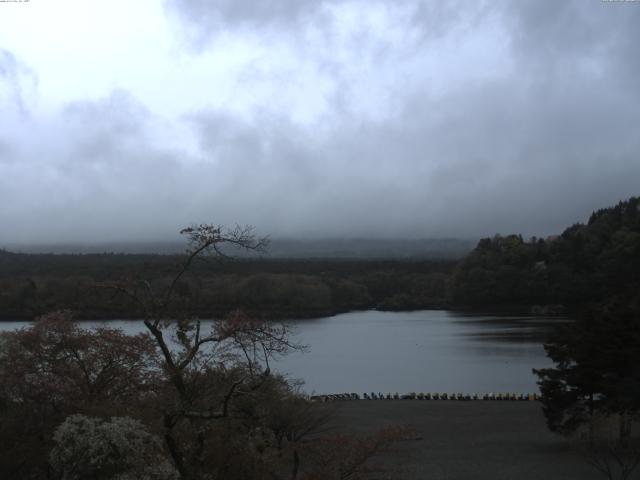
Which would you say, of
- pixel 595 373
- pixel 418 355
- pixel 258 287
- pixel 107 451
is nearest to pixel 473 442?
pixel 595 373

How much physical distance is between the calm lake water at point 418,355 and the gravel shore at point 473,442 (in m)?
4.74

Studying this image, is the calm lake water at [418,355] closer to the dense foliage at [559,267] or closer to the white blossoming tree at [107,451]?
the dense foliage at [559,267]

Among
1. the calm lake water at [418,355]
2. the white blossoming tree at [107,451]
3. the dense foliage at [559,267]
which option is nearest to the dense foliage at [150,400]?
the white blossoming tree at [107,451]

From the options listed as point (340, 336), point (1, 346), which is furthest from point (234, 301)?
point (1, 346)

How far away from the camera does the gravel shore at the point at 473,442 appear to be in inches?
653

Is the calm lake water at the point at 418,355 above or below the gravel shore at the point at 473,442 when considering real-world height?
below

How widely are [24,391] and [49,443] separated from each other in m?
1.01

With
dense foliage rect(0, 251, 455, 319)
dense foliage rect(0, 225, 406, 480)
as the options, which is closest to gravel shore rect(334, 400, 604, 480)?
dense foliage rect(0, 225, 406, 480)

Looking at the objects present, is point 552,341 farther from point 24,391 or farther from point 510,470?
point 24,391

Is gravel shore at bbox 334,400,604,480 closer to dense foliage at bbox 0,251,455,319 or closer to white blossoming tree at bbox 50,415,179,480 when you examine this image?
white blossoming tree at bbox 50,415,179,480

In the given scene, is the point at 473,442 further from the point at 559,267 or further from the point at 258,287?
the point at 559,267

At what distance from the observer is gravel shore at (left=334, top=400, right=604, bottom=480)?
16.6 meters

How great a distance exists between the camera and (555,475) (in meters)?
16.0

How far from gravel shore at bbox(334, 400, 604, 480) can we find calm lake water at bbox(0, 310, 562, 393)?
474cm
